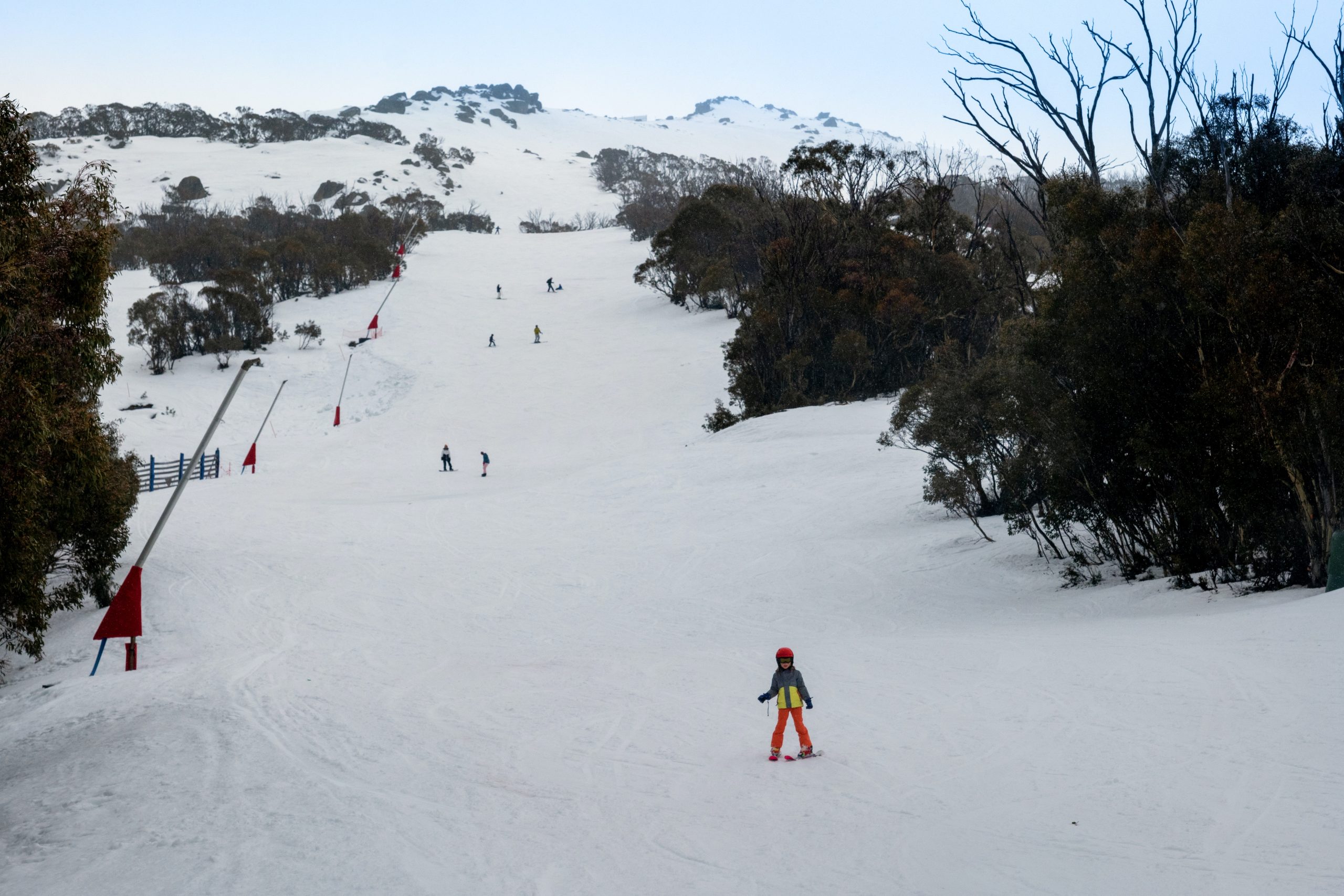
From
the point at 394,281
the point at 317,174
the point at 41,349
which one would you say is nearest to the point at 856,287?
the point at 41,349

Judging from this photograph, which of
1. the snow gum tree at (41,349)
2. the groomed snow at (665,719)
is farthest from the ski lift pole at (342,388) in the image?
the snow gum tree at (41,349)

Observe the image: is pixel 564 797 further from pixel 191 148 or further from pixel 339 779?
pixel 191 148

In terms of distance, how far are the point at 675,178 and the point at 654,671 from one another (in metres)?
142

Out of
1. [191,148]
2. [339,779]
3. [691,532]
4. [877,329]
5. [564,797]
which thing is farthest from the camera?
[191,148]

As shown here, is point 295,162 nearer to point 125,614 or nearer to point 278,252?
point 278,252

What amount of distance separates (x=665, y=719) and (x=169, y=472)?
3158 centimetres

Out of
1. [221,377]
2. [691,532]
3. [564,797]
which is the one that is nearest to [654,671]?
[564,797]

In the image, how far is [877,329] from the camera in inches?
1604

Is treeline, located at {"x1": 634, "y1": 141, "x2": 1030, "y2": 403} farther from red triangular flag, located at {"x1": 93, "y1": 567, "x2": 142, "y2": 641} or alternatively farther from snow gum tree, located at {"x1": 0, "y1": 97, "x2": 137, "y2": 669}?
snow gum tree, located at {"x1": 0, "y1": 97, "x2": 137, "y2": 669}

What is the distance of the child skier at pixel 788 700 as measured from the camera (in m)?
8.64

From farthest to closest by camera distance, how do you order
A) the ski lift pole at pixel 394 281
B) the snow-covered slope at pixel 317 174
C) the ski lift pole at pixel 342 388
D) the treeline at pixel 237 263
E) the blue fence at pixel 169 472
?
1. the snow-covered slope at pixel 317 174
2. the ski lift pole at pixel 394 281
3. the treeline at pixel 237 263
4. the ski lift pole at pixel 342 388
5. the blue fence at pixel 169 472

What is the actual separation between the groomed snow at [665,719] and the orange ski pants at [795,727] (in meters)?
0.21

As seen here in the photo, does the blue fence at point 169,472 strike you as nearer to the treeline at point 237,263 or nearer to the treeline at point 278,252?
the treeline at point 237,263

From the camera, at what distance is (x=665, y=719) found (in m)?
10.4
